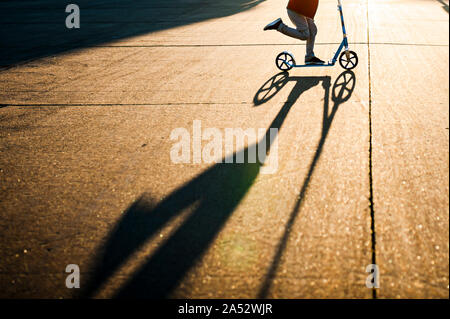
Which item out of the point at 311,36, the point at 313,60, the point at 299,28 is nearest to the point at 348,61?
the point at 313,60

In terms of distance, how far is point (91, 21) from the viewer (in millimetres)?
13250

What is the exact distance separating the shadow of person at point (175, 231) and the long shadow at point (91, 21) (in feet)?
21.4

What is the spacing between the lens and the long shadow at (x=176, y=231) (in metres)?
2.39

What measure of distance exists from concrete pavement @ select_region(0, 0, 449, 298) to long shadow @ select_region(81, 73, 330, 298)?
0.01m

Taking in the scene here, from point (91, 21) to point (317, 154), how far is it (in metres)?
12.1

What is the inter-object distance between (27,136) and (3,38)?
768cm

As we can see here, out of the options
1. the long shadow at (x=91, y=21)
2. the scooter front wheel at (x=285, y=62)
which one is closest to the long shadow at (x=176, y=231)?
the scooter front wheel at (x=285, y=62)

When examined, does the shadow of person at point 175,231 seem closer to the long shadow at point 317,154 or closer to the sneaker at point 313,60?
the long shadow at point 317,154

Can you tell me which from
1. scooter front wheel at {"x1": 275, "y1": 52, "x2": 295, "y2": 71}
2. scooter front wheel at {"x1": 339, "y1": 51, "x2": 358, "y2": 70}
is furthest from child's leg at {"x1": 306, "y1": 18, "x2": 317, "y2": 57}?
scooter front wheel at {"x1": 339, "y1": 51, "x2": 358, "y2": 70}

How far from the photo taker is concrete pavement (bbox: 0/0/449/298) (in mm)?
2422

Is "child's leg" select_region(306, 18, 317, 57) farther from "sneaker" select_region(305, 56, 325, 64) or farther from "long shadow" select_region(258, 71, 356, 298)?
"long shadow" select_region(258, 71, 356, 298)

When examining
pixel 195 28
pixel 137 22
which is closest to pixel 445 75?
pixel 195 28

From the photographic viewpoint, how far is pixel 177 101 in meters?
5.40

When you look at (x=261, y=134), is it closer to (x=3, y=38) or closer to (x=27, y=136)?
(x=27, y=136)
